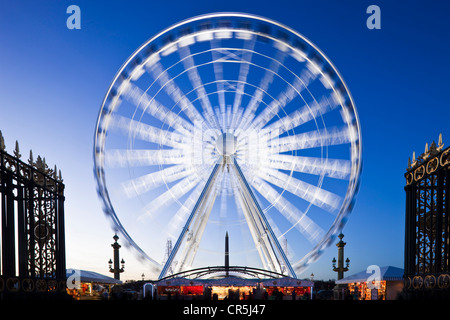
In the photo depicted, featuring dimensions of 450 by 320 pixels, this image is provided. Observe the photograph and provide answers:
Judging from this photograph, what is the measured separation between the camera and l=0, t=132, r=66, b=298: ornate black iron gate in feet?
41.1

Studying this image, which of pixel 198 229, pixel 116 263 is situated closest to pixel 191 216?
pixel 198 229

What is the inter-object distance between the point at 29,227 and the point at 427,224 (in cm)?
1196

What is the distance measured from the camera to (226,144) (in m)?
21.5

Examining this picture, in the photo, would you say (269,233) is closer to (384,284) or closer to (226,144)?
(226,144)

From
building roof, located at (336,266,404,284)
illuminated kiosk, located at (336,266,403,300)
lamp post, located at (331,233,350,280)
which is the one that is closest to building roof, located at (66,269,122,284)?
illuminated kiosk, located at (336,266,403,300)

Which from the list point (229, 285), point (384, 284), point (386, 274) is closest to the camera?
point (229, 285)

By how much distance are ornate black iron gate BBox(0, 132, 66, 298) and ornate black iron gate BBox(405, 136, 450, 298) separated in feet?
35.9

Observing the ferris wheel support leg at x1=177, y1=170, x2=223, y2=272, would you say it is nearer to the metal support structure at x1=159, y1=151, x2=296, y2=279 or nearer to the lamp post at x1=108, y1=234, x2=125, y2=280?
the metal support structure at x1=159, y1=151, x2=296, y2=279

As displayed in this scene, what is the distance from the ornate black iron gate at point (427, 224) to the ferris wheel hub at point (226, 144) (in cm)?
847

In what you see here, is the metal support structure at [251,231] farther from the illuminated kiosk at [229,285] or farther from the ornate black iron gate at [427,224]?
the ornate black iron gate at [427,224]

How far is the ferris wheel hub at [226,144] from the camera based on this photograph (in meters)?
21.5

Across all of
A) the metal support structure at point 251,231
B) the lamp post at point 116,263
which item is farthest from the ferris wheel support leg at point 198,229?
the lamp post at point 116,263

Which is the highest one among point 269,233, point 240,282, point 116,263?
point 269,233
